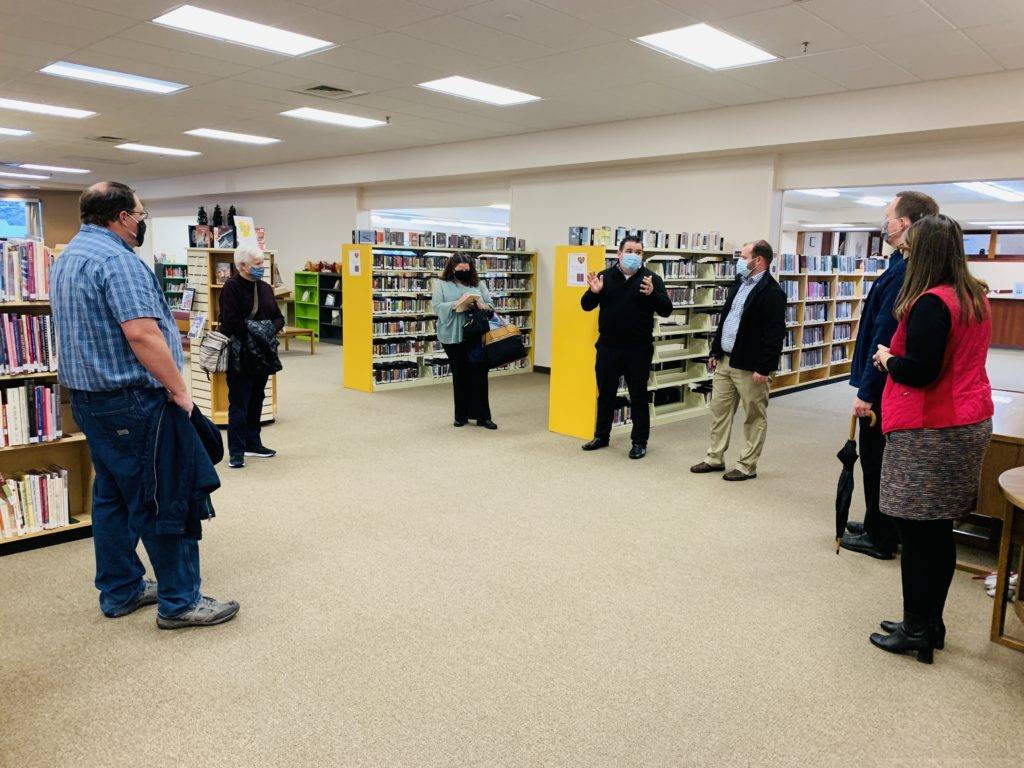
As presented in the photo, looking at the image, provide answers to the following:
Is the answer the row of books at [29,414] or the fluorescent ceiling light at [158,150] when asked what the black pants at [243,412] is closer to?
the row of books at [29,414]

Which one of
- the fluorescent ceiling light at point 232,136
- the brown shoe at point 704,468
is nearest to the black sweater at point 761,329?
the brown shoe at point 704,468

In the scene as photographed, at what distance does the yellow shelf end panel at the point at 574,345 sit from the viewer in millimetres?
6406

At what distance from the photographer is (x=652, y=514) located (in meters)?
4.73

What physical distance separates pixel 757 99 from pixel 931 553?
21.2 feet

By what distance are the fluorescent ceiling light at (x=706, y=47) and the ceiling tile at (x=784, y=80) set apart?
20cm

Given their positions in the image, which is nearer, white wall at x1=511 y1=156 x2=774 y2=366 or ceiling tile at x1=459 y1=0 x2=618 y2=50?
ceiling tile at x1=459 y1=0 x2=618 y2=50

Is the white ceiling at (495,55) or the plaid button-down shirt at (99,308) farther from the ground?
the white ceiling at (495,55)

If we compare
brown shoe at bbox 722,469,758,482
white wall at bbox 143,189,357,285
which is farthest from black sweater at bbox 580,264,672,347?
white wall at bbox 143,189,357,285

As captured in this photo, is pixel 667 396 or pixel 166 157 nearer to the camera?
pixel 667 396

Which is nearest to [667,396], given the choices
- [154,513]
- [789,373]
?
[789,373]

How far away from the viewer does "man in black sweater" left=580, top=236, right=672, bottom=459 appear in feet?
19.1

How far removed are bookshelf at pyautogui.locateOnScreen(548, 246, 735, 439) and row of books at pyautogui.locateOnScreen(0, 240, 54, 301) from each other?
157 inches

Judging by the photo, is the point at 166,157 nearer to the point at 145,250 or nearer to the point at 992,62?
the point at 145,250

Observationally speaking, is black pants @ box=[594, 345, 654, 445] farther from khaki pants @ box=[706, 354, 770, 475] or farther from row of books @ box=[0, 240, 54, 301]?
row of books @ box=[0, 240, 54, 301]
